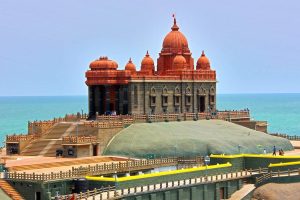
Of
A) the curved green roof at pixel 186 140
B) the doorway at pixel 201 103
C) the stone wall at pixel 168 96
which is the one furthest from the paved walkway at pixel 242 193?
the doorway at pixel 201 103

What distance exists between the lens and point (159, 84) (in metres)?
120

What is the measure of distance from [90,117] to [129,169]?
23.5 meters

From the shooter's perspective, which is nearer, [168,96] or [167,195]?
[167,195]

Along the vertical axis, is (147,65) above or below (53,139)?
above

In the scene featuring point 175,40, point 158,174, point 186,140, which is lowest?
point 158,174

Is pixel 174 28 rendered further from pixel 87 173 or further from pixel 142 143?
pixel 87 173

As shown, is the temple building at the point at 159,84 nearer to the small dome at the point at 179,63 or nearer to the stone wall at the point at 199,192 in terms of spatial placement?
the small dome at the point at 179,63

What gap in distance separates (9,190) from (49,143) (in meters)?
21.2

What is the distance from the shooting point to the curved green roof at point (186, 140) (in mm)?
105169

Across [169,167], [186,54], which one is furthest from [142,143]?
[186,54]

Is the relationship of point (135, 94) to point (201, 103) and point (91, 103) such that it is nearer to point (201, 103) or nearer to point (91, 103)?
point (91, 103)

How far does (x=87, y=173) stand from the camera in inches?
3529

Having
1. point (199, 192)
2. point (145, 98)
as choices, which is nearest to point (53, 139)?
point (145, 98)

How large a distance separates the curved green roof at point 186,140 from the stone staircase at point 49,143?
563cm
